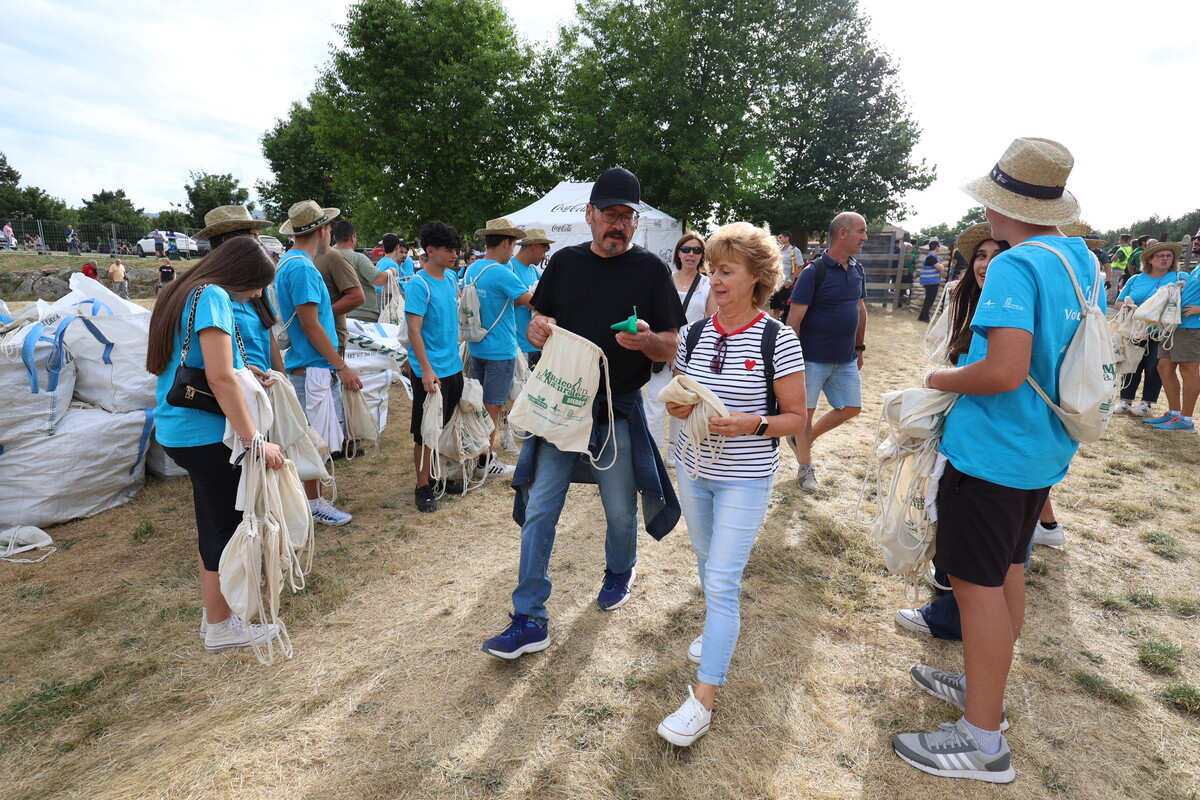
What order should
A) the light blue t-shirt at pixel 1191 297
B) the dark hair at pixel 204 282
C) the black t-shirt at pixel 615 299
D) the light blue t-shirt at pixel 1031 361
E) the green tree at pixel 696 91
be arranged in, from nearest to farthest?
the light blue t-shirt at pixel 1031 361 → the dark hair at pixel 204 282 → the black t-shirt at pixel 615 299 → the light blue t-shirt at pixel 1191 297 → the green tree at pixel 696 91

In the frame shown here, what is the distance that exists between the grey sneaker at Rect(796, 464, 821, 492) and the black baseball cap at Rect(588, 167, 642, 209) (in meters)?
3.10

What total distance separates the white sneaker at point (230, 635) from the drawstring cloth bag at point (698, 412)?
2.21 meters

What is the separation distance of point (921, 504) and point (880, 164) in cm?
2569

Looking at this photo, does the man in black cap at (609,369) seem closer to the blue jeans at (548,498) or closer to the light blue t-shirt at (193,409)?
the blue jeans at (548,498)

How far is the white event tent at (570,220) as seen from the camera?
14070 mm

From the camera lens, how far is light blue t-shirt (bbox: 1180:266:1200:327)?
20.2 ft

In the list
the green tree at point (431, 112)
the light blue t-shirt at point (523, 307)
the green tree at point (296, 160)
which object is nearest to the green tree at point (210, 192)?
the green tree at point (296, 160)

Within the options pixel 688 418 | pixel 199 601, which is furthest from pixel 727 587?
pixel 199 601

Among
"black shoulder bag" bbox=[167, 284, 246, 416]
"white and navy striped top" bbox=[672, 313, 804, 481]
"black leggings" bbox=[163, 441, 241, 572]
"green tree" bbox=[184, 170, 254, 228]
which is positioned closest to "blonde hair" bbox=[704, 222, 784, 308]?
"white and navy striped top" bbox=[672, 313, 804, 481]

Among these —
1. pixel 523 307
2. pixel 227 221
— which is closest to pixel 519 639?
pixel 227 221

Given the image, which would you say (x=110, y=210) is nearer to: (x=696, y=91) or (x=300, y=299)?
(x=696, y=91)

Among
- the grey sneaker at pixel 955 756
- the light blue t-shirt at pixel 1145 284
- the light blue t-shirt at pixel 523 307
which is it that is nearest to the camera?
the grey sneaker at pixel 955 756

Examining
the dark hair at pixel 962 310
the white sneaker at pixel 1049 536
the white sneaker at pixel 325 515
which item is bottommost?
the white sneaker at pixel 325 515

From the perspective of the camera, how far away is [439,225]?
4.37 metres
